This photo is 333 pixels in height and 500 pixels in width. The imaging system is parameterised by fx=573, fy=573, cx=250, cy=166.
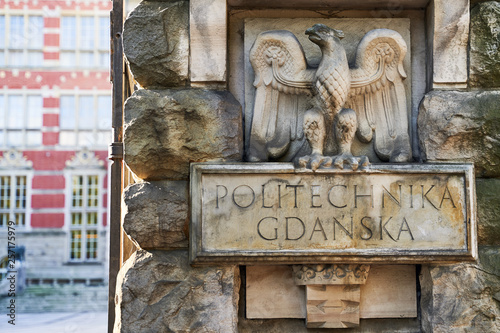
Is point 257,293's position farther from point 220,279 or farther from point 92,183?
point 92,183

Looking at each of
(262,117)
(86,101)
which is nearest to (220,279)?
(262,117)

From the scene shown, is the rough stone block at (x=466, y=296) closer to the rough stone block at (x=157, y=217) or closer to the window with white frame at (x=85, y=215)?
the rough stone block at (x=157, y=217)

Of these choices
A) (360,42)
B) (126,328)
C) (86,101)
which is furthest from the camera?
(86,101)

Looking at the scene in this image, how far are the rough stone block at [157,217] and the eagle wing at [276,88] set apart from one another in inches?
18.1

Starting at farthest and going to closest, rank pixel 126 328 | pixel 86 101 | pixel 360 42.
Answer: pixel 86 101, pixel 360 42, pixel 126 328

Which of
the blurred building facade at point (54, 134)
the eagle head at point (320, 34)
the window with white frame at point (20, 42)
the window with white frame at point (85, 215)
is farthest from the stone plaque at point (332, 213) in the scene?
the window with white frame at point (20, 42)

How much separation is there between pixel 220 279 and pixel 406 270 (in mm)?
1010

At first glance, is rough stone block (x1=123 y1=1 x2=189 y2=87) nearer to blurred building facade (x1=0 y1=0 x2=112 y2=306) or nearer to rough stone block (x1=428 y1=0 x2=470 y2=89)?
rough stone block (x1=428 y1=0 x2=470 y2=89)

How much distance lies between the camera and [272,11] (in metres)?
3.15

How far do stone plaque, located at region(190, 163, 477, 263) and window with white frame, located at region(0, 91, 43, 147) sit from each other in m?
15.4

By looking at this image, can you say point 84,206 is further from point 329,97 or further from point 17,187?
point 329,97

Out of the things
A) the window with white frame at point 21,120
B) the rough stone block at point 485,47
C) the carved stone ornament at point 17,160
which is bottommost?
the rough stone block at point 485,47

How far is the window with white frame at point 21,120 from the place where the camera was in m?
17.0

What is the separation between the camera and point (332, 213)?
284 cm
